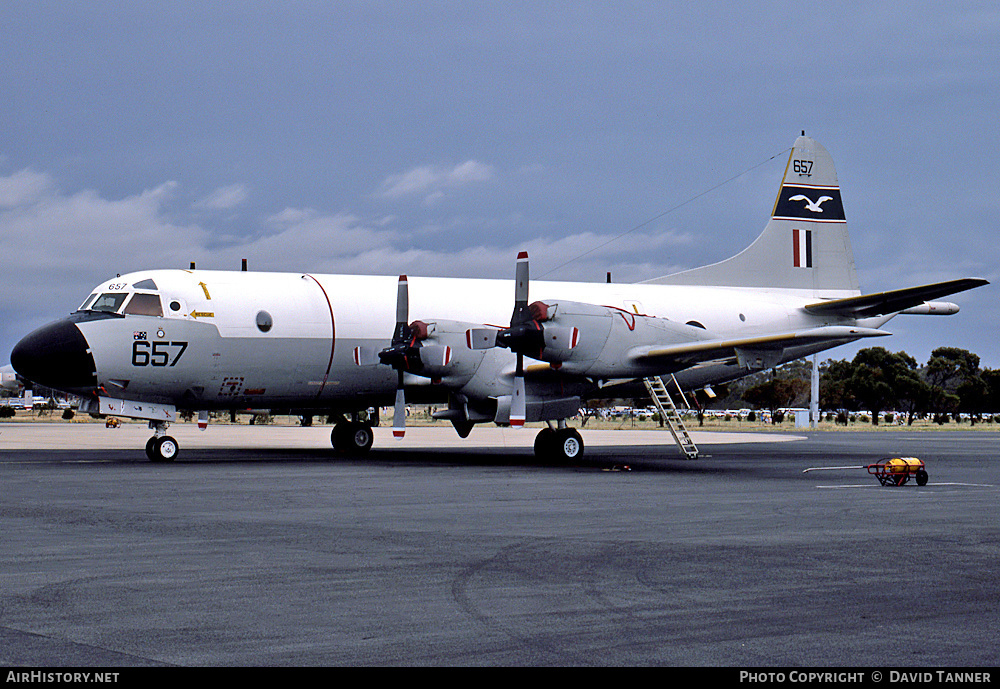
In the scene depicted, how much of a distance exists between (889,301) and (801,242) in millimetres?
6773

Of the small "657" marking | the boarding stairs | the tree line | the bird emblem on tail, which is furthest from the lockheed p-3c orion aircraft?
the tree line

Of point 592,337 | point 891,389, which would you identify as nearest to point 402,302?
point 592,337

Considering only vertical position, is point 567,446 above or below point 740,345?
below

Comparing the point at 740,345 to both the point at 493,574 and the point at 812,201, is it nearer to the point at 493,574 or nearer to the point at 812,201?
the point at 812,201

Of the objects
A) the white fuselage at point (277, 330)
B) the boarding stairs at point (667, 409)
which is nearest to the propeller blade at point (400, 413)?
the white fuselage at point (277, 330)

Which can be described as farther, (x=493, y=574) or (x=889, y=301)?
(x=889, y=301)

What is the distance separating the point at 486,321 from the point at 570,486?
382 inches

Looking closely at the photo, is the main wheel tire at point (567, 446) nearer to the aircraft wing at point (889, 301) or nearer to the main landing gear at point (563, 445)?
the main landing gear at point (563, 445)

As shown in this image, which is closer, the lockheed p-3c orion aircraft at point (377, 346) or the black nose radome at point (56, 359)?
the black nose radome at point (56, 359)

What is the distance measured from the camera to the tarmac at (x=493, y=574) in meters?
6.35

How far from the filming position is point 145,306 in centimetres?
2377

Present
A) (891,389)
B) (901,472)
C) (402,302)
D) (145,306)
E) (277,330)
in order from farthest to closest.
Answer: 1. (891,389)
2. (402,302)
3. (277,330)
4. (145,306)
5. (901,472)

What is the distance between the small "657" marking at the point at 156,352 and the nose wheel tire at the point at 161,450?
1814 mm

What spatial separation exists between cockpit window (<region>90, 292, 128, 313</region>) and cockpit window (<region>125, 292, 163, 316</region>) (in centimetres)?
24
